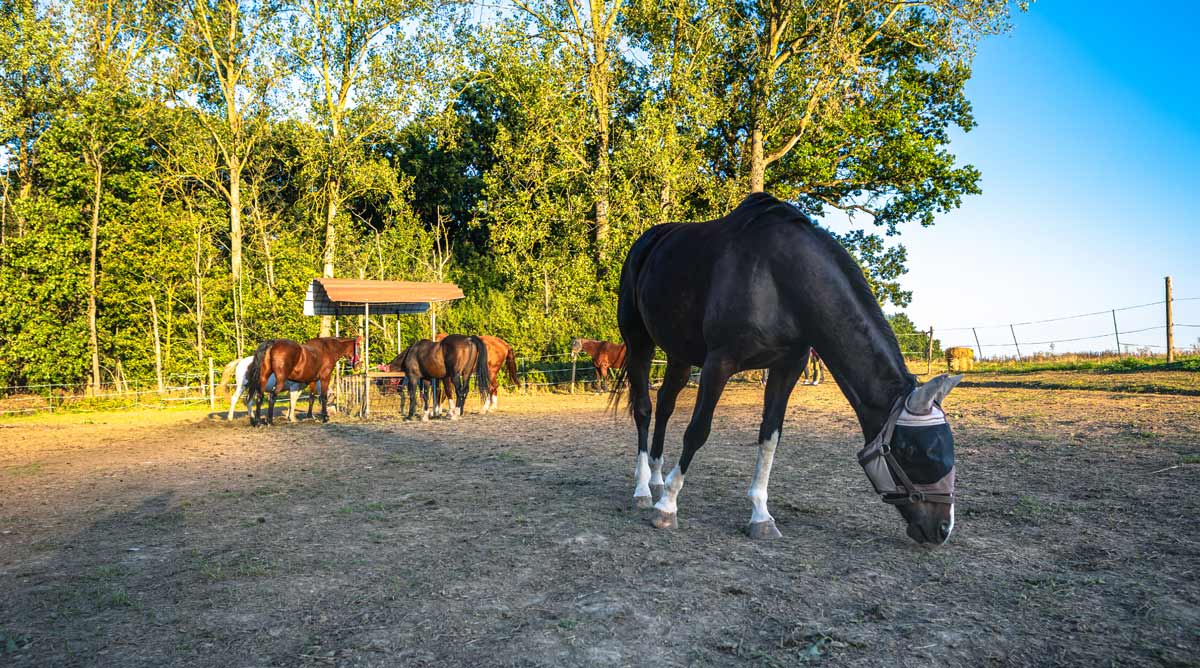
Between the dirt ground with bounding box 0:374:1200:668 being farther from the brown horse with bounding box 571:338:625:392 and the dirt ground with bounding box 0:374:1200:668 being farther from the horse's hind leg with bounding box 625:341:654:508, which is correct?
the brown horse with bounding box 571:338:625:392

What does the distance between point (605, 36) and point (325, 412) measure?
55.7 ft

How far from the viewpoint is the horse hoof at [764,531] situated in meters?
4.43

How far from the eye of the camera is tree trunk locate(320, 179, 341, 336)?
71.2 ft

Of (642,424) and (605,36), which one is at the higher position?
(605,36)

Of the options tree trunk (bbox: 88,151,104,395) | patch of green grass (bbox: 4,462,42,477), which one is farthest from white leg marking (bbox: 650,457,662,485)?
tree trunk (bbox: 88,151,104,395)

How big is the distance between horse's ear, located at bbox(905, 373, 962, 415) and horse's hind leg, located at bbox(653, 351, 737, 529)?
1115 millimetres

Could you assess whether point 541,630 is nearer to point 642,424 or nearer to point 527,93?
point 642,424

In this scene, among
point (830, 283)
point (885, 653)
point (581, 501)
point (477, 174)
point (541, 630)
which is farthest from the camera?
point (477, 174)

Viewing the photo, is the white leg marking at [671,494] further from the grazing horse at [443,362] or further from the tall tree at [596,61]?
the tall tree at [596,61]

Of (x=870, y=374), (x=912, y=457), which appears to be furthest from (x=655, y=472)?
(x=912, y=457)

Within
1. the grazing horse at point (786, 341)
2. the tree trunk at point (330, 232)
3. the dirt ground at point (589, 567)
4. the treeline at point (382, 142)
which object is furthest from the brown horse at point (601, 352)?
the grazing horse at point (786, 341)

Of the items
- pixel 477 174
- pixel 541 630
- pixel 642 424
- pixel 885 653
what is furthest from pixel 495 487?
pixel 477 174

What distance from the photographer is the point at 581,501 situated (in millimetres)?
5645

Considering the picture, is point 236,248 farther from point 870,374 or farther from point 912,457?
point 912,457
